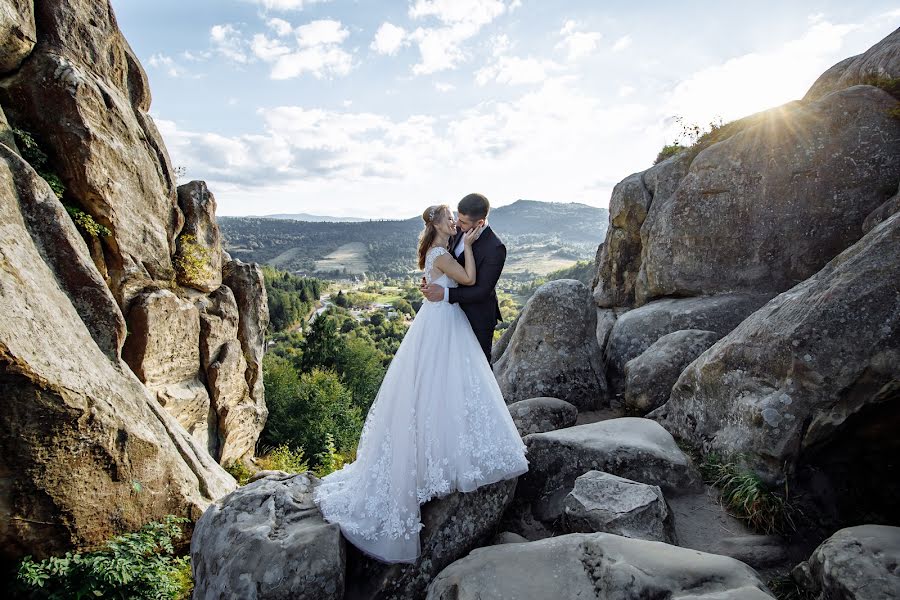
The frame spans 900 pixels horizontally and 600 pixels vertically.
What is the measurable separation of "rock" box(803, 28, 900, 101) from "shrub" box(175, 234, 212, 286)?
21.6 metres

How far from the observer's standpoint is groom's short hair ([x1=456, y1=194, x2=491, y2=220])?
247 inches

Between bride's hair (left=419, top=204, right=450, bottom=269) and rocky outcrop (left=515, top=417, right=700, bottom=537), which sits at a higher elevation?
bride's hair (left=419, top=204, right=450, bottom=269)

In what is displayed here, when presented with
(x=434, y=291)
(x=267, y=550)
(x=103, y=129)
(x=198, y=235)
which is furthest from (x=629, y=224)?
(x=103, y=129)

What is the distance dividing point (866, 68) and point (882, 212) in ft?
18.3

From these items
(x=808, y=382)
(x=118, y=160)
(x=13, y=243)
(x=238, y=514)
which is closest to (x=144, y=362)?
(x=118, y=160)

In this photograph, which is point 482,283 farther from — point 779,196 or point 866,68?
point 866,68

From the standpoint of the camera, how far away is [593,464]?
752cm

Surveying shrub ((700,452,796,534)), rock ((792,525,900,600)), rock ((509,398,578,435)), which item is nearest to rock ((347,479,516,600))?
rock ((792,525,900,600))

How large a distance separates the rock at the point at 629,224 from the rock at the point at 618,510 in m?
10.6

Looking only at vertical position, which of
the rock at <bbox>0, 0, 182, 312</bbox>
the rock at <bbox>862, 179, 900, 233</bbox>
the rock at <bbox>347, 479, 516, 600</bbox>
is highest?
the rock at <bbox>0, 0, 182, 312</bbox>

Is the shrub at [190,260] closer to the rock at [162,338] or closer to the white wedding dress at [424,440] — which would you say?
the rock at [162,338]

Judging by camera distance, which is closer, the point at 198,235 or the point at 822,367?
the point at 822,367

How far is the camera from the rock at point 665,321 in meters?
11.7

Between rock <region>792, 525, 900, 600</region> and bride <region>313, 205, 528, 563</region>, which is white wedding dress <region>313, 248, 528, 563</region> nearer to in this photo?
bride <region>313, 205, 528, 563</region>
